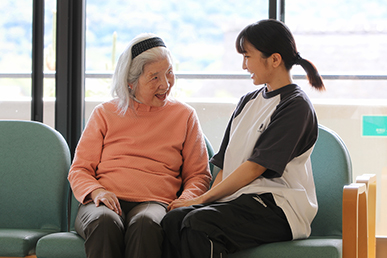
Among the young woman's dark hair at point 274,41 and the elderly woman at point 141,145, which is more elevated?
the young woman's dark hair at point 274,41

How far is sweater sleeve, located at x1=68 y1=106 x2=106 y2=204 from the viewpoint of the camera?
1.84m

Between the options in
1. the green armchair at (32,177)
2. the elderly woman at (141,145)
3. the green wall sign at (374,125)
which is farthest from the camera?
the green wall sign at (374,125)

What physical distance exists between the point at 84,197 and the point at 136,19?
3.72ft

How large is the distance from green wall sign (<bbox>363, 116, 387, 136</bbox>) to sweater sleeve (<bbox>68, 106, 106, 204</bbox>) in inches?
51.8

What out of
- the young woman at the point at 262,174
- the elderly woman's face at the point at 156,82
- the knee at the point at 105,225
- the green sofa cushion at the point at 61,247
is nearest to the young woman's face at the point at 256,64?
the young woman at the point at 262,174

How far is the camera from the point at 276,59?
1.70 meters

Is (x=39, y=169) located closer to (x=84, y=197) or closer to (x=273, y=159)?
(x=84, y=197)

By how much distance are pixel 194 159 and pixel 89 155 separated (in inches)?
17.9

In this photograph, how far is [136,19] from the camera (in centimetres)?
246

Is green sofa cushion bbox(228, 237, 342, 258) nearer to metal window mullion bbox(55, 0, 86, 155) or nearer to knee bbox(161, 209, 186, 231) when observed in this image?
knee bbox(161, 209, 186, 231)

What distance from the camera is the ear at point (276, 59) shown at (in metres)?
1.69

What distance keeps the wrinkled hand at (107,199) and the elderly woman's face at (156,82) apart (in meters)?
0.45

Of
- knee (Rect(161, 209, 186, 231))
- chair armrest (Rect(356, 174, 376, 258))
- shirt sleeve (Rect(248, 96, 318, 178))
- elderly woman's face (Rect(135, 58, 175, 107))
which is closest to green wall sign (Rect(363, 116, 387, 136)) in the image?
chair armrest (Rect(356, 174, 376, 258))

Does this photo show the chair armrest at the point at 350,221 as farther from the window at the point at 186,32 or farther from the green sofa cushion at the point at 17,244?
the green sofa cushion at the point at 17,244
